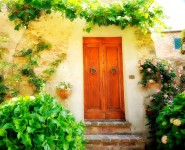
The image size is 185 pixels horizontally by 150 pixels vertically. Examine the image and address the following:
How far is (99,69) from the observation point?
5434mm

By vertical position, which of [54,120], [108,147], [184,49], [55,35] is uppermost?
[55,35]

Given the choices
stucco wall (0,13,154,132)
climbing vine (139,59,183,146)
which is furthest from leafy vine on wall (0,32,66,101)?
climbing vine (139,59,183,146)

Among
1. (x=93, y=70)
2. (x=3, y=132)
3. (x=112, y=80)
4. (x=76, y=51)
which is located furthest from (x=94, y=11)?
(x=3, y=132)

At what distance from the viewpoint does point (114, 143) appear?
181 inches

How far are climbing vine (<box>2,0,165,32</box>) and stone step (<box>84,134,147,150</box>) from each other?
233 centimetres

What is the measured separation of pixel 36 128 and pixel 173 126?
2.21 metres

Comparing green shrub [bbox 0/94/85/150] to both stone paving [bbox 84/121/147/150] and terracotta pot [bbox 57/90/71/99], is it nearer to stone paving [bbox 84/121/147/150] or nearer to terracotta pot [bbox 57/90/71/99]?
stone paving [bbox 84/121/147/150]

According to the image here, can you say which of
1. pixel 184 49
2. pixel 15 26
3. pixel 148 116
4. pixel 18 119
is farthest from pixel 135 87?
pixel 18 119

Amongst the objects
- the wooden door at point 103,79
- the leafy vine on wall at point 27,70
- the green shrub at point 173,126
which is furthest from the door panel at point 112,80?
the green shrub at point 173,126

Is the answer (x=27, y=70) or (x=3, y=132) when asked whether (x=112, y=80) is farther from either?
(x=3, y=132)

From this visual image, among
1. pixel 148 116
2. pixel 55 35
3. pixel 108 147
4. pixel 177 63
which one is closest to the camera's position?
pixel 108 147

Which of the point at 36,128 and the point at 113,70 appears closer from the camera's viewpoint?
the point at 36,128

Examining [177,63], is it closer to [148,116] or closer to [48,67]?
[148,116]

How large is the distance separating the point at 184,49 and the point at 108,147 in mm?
2678
